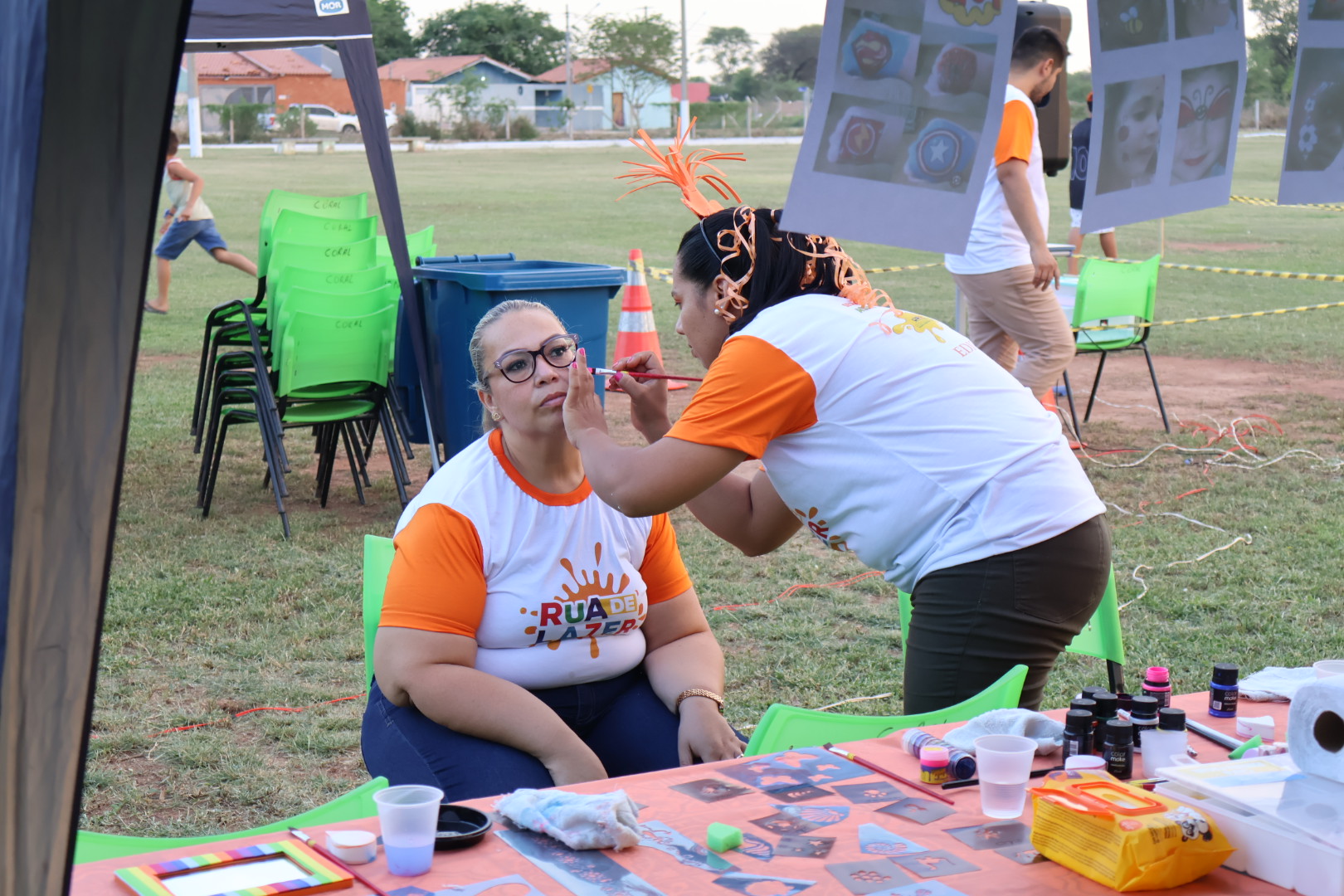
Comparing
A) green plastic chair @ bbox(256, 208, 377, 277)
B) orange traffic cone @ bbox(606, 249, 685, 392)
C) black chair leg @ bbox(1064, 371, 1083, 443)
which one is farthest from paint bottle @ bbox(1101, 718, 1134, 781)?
orange traffic cone @ bbox(606, 249, 685, 392)

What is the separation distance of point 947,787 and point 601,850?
51 centimetres

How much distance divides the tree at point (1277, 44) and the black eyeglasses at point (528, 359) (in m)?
1.32

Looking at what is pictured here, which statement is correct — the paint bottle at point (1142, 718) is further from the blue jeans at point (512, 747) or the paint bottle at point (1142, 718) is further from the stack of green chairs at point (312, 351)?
the stack of green chairs at point (312, 351)

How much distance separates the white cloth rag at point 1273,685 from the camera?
2.19 m

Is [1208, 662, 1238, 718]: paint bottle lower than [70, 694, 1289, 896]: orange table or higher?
higher

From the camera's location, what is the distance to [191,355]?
9734 millimetres

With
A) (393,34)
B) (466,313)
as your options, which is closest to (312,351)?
(466,313)

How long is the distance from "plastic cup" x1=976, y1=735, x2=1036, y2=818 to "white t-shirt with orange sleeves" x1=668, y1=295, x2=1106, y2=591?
0.59m

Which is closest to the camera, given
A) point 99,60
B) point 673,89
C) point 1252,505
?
point 99,60

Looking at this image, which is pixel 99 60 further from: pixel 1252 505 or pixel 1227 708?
pixel 1252 505

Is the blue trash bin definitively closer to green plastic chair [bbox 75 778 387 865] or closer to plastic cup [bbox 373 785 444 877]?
green plastic chair [bbox 75 778 387 865]

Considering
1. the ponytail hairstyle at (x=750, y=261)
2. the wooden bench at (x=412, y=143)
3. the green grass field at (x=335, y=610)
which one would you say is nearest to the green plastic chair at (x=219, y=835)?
the ponytail hairstyle at (x=750, y=261)

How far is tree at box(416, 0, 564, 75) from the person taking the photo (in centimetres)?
6775

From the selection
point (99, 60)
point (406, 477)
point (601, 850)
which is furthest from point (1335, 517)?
point (99, 60)
